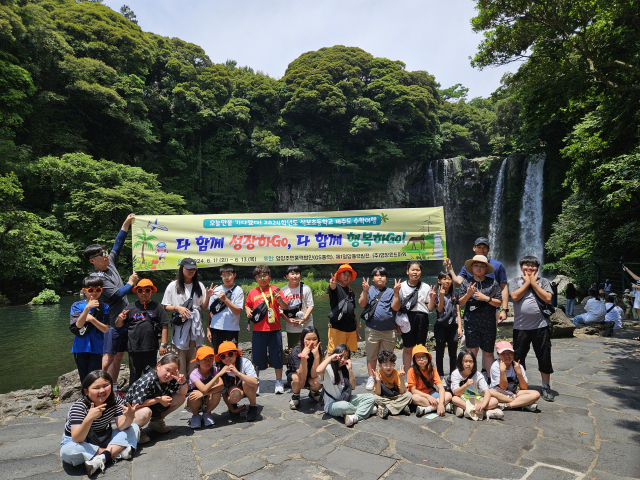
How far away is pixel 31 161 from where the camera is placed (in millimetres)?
18328

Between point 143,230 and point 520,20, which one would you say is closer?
point 143,230

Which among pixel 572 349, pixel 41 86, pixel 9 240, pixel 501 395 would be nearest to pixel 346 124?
pixel 41 86

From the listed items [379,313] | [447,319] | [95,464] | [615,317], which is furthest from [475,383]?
[615,317]

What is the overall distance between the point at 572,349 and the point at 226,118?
27.5 meters

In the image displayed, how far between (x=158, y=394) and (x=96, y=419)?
0.50 metres

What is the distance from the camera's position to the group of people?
3369 millimetres

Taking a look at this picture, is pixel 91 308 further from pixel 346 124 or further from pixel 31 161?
pixel 346 124

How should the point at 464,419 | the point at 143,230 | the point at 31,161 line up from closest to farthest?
the point at 464,419 < the point at 143,230 < the point at 31,161

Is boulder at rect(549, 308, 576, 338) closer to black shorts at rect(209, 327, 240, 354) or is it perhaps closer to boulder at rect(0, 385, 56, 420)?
black shorts at rect(209, 327, 240, 354)

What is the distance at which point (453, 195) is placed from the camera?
28281 millimetres

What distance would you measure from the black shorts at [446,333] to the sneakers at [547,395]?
3.40 feet

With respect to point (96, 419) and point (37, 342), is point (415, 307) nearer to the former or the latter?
point (96, 419)

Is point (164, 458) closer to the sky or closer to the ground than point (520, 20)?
closer to the ground

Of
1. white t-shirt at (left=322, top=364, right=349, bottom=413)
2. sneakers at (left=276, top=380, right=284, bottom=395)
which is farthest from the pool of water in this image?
white t-shirt at (left=322, top=364, right=349, bottom=413)
